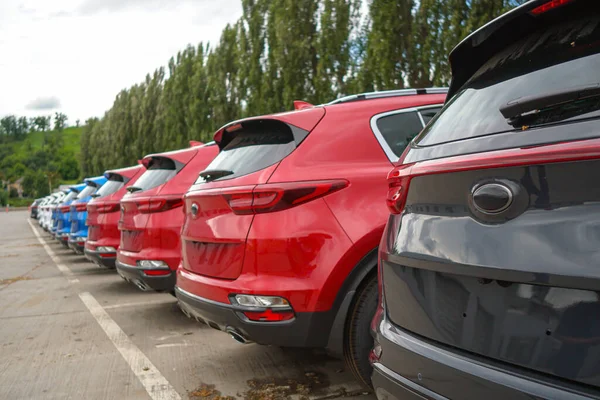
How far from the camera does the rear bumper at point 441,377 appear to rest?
1.52m

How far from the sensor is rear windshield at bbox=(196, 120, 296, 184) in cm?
362

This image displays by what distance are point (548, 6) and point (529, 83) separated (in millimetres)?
235

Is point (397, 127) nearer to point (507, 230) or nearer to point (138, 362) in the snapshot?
point (507, 230)

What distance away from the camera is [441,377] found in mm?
1804

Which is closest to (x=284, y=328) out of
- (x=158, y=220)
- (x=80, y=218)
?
(x=158, y=220)

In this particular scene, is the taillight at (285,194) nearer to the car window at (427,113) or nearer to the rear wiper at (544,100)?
the car window at (427,113)

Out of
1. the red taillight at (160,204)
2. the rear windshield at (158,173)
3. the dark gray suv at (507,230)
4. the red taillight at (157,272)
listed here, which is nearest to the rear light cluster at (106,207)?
the rear windshield at (158,173)

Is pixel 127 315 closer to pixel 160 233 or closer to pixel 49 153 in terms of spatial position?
pixel 160 233

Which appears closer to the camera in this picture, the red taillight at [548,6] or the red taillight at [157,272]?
the red taillight at [548,6]

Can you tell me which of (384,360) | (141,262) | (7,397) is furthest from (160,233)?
(384,360)

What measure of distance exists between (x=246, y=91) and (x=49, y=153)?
173240 millimetres

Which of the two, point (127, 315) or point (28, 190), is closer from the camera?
point (127, 315)

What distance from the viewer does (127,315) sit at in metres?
6.47

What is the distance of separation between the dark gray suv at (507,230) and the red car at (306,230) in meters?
1.01
